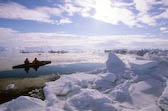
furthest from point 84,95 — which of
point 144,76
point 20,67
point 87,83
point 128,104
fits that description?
point 20,67

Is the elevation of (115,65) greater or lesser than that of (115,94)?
greater

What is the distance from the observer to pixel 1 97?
7.55 m

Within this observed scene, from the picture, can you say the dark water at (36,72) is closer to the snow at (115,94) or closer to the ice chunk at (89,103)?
the snow at (115,94)

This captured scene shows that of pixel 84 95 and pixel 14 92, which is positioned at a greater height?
pixel 84 95

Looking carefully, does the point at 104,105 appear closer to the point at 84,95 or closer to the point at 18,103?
the point at 84,95

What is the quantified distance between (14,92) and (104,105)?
6836 mm

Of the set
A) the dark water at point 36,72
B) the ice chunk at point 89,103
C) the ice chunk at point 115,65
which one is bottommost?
the dark water at point 36,72

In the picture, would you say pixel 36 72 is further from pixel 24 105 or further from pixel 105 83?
pixel 24 105

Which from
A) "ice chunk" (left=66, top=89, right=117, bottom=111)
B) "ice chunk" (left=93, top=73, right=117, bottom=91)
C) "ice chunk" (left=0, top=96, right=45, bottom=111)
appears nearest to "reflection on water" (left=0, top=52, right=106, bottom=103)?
"ice chunk" (left=0, top=96, right=45, bottom=111)

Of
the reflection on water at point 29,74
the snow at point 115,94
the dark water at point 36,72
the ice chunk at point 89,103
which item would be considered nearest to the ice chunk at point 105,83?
the snow at point 115,94

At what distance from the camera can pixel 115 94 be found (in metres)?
6.54

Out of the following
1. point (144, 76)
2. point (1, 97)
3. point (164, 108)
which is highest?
point (144, 76)

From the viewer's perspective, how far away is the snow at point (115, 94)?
5227 millimetres

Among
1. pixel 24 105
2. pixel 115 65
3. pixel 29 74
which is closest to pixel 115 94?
pixel 24 105
